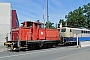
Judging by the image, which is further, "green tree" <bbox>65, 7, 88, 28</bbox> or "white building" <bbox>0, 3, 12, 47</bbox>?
"green tree" <bbox>65, 7, 88, 28</bbox>

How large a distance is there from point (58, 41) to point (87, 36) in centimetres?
1201

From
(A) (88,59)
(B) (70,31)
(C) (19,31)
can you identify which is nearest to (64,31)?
(B) (70,31)

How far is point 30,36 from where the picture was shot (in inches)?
909

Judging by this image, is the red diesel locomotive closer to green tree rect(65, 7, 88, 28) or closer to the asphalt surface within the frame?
the asphalt surface

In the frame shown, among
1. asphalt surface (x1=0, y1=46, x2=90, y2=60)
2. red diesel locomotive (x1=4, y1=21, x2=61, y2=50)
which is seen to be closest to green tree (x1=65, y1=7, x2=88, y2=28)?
red diesel locomotive (x1=4, y1=21, x2=61, y2=50)

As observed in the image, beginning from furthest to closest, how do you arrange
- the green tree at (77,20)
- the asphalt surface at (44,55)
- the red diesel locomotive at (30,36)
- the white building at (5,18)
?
the green tree at (77,20), the white building at (5,18), the red diesel locomotive at (30,36), the asphalt surface at (44,55)

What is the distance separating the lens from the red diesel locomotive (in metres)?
21.7

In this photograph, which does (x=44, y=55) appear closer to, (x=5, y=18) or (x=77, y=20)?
(x=5, y=18)

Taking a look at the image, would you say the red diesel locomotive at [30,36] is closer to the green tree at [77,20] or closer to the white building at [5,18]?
the white building at [5,18]

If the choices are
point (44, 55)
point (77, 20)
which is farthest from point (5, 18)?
point (77, 20)

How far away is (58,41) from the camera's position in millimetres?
27953

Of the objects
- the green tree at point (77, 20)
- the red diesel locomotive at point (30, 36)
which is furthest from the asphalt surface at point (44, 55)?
the green tree at point (77, 20)

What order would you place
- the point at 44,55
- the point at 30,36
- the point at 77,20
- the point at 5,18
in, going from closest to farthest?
the point at 44,55, the point at 30,36, the point at 5,18, the point at 77,20

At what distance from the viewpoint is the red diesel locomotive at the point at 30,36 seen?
2168cm
